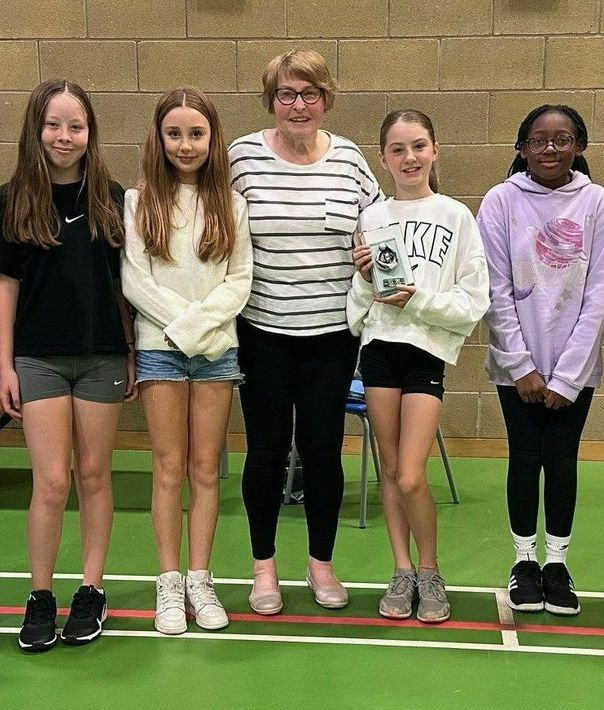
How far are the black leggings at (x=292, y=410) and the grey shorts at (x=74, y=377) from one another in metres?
0.35

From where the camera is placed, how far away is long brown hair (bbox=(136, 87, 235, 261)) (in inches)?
82.7

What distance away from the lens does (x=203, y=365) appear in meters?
2.18

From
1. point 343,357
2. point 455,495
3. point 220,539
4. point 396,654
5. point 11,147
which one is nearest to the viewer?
point 396,654

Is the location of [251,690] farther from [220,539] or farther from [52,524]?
[220,539]

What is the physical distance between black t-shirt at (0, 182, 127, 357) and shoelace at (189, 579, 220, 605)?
2.33 ft

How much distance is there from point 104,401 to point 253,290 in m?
0.49

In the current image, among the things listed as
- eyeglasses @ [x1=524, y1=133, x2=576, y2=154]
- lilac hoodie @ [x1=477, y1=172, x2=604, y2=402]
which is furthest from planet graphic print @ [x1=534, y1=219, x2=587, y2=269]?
eyeglasses @ [x1=524, y1=133, x2=576, y2=154]

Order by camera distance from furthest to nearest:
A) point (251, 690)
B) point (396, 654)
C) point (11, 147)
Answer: point (11, 147) → point (396, 654) → point (251, 690)

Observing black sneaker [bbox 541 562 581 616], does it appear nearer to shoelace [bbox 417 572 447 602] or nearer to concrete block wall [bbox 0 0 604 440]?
shoelace [bbox 417 572 447 602]

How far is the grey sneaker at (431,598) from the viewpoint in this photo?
2275 millimetres

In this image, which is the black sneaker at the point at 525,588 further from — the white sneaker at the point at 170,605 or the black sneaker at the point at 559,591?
the white sneaker at the point at 170,605

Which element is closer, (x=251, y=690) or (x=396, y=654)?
(x=251, y=690)

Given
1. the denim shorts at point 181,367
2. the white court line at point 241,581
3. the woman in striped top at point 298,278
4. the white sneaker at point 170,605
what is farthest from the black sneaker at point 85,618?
the denim shorts at point 181,367

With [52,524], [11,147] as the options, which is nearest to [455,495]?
[52,524]
